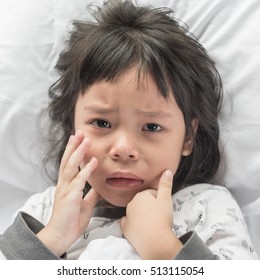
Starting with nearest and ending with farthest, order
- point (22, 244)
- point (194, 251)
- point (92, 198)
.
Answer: point (194, 251) → point (22, 244) → point (92, 198)

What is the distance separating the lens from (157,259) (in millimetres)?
986

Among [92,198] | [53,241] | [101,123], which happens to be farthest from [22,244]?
[101,123]

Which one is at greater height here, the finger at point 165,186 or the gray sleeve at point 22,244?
the finger at point 165,186

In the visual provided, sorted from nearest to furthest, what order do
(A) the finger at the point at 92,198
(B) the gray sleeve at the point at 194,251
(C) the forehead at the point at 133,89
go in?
(B) the gray sleeve at the point at 194,251 < (C) the forehead at the point at 133,89 < (A) the finger at the point at 92,198

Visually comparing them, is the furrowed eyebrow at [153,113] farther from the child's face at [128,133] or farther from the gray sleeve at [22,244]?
the gray sleeve at [22,244]

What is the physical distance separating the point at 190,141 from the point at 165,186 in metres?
0.16

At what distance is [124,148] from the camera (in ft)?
3.42

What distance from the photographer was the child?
1044 mm

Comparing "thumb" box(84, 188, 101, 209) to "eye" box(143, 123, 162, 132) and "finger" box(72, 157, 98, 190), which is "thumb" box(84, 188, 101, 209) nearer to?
"finger" box(72, 157, 98, 190)

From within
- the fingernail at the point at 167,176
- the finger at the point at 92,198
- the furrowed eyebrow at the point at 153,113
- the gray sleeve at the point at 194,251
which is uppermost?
the furrowed eyebrow at the point at 153,113

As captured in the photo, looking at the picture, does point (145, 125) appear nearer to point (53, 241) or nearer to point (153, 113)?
point (153, 113)

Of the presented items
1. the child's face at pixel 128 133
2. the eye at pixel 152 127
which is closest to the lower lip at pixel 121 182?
the child's face at pixel 128 133

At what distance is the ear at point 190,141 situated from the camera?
120cm
